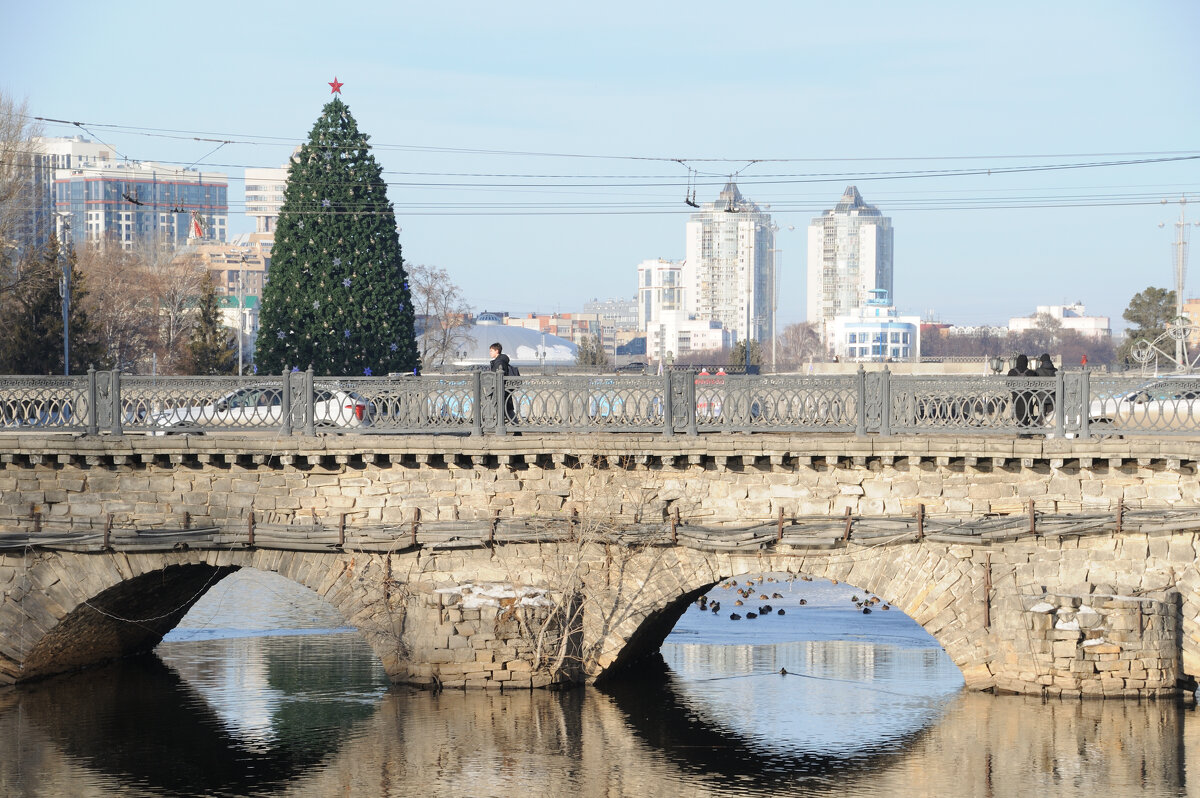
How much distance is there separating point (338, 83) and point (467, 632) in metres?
23.5

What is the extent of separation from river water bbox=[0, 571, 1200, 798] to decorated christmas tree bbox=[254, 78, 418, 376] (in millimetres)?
16057

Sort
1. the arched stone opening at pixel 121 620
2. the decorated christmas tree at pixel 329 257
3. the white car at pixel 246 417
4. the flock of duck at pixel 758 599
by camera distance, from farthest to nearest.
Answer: the decorated christmas tree at pixel 329 257 < the flock of duck at pixel 758 599 < the arched stone opening at pixel 121 620 < the white car at pixel 246 417

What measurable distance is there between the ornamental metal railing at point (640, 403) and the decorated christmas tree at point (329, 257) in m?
17.9

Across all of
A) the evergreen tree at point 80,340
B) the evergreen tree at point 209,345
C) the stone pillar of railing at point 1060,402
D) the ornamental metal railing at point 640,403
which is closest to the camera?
the stone pillar of railing at point 1060,402

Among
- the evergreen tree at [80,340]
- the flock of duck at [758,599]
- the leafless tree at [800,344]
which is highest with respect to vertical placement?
the leafless tree at [800,344]

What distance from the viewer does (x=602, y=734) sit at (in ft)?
52.0

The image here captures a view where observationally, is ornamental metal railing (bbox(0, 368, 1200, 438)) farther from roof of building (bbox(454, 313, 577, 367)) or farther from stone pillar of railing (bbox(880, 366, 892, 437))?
roof of building (bbox(454, 313, 577, 367))

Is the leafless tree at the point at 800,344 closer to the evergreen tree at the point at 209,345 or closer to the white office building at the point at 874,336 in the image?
the white office building at the point at 874,336

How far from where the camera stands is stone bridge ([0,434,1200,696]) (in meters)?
15.2

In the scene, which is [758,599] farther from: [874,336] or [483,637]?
[874,336]

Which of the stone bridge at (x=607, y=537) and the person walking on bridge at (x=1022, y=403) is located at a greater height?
the person walking on bridge at (x=1022, y=403)

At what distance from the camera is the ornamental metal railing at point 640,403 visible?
1526 centimetres

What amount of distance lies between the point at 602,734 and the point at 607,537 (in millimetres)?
2392

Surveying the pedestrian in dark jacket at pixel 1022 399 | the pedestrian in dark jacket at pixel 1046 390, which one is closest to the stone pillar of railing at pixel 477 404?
the pedestrian in dark jacket at pixel 1022 399
